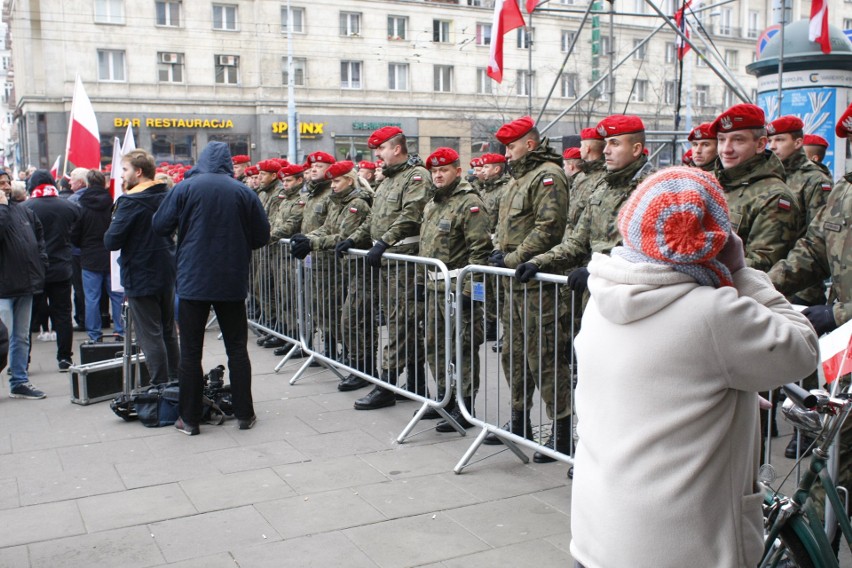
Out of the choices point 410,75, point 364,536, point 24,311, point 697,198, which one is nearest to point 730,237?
point 697,198

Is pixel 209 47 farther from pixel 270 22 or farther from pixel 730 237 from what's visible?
pixel 730 237

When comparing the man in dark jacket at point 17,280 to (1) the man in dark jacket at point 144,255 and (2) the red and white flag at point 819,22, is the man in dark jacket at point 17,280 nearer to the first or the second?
(1) the man in dark jacket at point 144,255

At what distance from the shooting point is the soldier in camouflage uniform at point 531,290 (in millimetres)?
5457

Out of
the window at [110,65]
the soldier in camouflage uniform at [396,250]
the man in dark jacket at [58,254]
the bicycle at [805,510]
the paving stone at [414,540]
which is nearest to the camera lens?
the bicycle at [805,510]

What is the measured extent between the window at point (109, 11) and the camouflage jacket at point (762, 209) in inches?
1514

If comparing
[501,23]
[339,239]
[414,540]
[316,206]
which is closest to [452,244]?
[339,239]

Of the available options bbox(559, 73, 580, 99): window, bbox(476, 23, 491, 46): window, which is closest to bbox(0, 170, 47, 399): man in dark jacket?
bbox(559, 73, 580, 99): window

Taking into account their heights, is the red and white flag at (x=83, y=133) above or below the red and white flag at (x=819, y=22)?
below

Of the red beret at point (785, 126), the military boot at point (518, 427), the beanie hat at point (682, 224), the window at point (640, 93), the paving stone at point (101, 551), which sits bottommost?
the paving stone at point (101, 551)

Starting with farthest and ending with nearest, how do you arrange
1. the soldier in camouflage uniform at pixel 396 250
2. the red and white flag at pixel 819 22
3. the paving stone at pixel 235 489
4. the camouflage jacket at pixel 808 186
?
the red and white flag at pixel 819 22
the soldier in camouflage uniform at pixel 396 250
the camouflage jacket at pixel 808 186
the paving stone at pixel 235 489

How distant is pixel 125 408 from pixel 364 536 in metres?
3.13

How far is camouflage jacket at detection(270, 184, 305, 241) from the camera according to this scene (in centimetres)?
991

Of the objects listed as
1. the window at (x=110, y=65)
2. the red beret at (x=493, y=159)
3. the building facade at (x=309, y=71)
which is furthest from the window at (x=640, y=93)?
the red beret at (x=493, y=159)

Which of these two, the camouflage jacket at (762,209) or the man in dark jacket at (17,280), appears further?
the man in dark jacket at (17,280)
